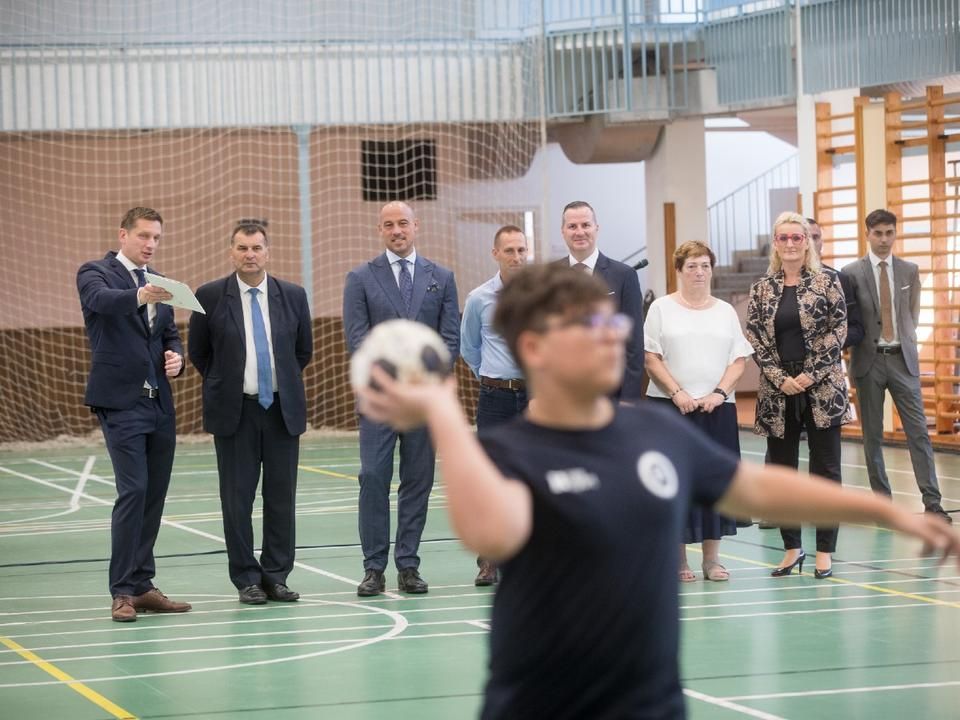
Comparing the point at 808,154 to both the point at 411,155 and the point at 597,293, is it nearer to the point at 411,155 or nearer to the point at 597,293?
the point at 411,155

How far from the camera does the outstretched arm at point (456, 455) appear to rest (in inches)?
79.3

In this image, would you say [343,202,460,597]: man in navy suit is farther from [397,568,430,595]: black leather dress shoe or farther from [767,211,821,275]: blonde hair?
[767,211,821,275]: blonde hair

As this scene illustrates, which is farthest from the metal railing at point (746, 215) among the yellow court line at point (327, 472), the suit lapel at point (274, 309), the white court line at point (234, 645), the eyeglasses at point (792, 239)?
the white court line at point (234, 645)

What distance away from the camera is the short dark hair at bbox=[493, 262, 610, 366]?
2.23 meters

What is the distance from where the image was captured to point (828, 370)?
7426 millimetres

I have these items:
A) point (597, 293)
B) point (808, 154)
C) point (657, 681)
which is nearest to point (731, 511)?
point (657, 681)

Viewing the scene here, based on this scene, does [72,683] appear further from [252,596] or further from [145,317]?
[145,317]

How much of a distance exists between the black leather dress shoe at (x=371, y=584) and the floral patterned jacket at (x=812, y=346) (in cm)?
202

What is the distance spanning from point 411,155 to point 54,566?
34.7 ft

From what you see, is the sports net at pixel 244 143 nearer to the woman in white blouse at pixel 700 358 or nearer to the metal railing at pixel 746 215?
the metal railing at pixel 746 215

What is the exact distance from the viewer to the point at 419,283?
7.41 meters

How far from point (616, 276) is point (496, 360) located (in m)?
0.71

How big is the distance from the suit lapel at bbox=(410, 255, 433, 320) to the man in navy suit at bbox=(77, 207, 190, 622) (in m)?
1.17

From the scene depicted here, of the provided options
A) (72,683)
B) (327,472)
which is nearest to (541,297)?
(72,683)
